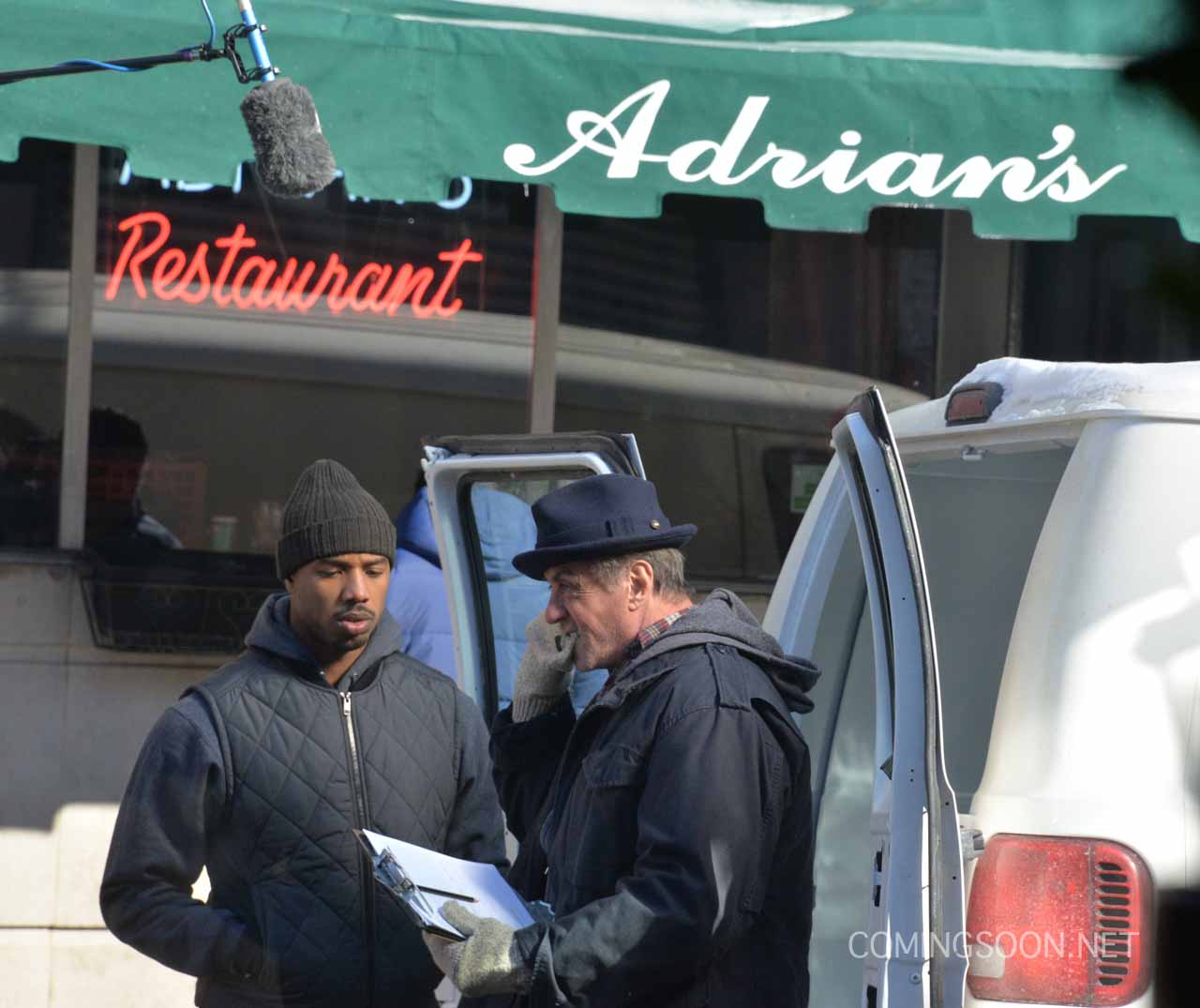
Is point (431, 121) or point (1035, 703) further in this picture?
point (431, 121)

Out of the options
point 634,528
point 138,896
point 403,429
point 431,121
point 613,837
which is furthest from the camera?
point 403,429

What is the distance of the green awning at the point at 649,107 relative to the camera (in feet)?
15.4

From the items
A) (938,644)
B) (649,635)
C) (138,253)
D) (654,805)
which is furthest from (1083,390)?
(138,253)

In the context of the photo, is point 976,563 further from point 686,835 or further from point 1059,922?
point 686,835

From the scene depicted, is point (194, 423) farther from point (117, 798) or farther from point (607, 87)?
point (607, 87)

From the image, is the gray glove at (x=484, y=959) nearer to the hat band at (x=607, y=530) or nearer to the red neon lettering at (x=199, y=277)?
the hat band at (x=607, y=530)

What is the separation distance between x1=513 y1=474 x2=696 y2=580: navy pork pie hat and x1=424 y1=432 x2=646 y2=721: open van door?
1065 mm

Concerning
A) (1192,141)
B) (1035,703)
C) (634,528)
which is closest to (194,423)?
(634,528)

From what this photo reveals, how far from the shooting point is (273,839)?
2.94 metres

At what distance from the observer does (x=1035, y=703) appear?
2.46m

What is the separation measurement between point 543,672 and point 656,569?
16.6 inches

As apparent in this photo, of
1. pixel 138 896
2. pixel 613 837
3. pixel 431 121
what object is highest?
pixel 431 121

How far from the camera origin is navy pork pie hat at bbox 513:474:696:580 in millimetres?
2557

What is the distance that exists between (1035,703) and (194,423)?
4.33 meters
